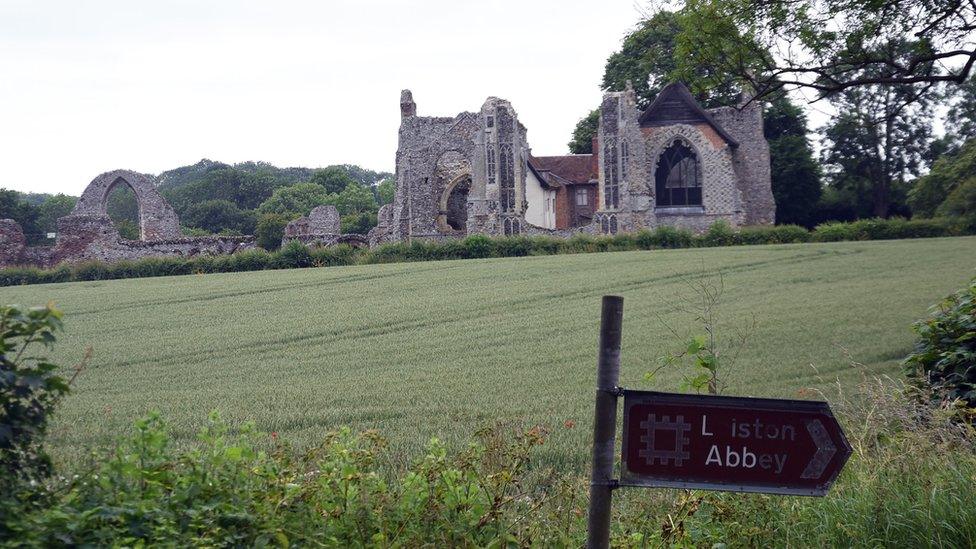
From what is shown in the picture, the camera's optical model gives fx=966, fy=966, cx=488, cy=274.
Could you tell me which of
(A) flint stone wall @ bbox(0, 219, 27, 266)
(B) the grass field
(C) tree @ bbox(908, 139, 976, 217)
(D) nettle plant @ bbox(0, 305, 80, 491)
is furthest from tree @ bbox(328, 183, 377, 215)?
(D) nettle plant @ bbox(0, 305, 80, 491)

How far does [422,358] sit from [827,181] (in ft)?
153

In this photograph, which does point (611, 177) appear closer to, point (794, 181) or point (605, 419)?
point (794, 181)

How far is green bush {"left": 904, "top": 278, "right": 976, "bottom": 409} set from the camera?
675 centimetres

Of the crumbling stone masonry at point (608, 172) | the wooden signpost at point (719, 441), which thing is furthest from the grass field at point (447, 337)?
the crumbling stone masonry at point (608, 172)

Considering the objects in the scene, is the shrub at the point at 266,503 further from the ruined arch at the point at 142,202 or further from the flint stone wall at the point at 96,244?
the ruined arch at the point at 142,202

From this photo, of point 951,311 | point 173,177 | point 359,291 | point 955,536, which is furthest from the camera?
point 173,177

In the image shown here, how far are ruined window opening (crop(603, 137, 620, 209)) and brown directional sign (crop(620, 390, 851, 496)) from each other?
130 feet

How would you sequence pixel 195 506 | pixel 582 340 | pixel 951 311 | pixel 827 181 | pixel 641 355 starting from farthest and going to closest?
pixel 827 181 < pixel 582 340 < pixel 641 355 < pixel 951 311 < pixel 195 506

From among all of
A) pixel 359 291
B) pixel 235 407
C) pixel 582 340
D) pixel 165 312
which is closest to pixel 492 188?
pixel 359 291

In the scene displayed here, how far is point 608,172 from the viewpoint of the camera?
4269 cm

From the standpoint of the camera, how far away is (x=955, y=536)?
4645 millimetres

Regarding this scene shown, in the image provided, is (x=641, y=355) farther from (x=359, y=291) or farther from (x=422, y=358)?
(x=359, y=291)

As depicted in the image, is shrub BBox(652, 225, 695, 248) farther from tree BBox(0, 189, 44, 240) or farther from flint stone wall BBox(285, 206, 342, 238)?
tree BBox(0, 189, 44, 240)

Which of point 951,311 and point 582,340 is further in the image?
point 582,340
